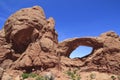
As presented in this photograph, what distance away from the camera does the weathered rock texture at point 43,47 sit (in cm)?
4347

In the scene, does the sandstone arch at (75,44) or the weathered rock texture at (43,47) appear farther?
the sandstone arch at (75,44)

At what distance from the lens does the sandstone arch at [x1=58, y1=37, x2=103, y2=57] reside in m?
49.0

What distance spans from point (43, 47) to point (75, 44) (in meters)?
8.14

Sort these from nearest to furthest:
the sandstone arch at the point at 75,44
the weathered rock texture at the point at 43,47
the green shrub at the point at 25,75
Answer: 1. the green shrub at the point at 25,75
2. the weathered rock texture at the point at 43,47
3. the sandstone arch at the point at 75,44

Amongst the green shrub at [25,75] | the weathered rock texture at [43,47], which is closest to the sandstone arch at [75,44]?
the weathered rock texture at [43,47]

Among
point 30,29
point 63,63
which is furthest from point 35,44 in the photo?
point 63,63

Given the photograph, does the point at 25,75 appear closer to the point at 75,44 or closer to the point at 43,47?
the point at 43,47

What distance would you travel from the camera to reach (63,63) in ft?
155

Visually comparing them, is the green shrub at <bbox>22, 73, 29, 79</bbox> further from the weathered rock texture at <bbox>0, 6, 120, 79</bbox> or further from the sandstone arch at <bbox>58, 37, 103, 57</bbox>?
the sandstone arch at <bbox>58, 37, 103, 57</bbox>

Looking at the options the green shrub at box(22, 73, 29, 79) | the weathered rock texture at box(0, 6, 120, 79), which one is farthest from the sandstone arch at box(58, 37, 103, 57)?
the green shrub at box(22, 73, 29, 79)

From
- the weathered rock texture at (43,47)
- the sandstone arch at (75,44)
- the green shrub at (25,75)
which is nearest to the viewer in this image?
the green shrub at (25,75)

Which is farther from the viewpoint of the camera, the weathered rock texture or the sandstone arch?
the sandstone arch

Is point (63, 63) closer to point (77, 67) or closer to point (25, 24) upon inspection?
point (77, 67)

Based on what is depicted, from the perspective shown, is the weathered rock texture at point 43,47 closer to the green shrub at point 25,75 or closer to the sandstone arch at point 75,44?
the sandstone arch at point 75,44
